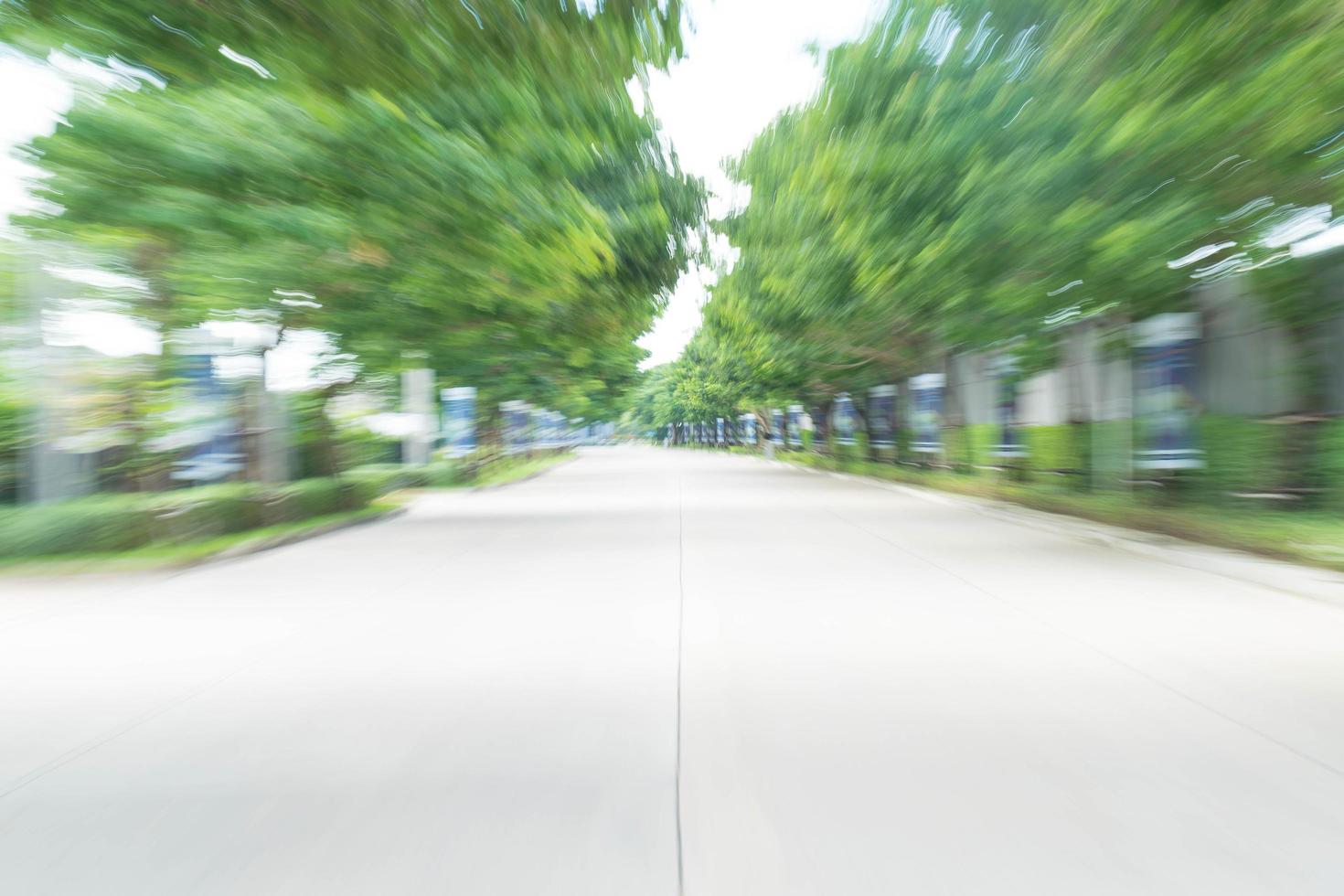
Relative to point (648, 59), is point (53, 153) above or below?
above

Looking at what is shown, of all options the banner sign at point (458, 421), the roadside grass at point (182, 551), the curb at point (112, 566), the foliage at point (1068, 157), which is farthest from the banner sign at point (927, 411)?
the curb at point (112, 566)

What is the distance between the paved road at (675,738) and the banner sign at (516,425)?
31.3 m

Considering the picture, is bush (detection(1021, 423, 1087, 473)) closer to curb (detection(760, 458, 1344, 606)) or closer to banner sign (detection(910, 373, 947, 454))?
curb (detection(760, 458, 1344, 606))

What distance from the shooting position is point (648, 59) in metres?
4.70

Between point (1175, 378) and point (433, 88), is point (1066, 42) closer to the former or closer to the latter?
point (433, 88)

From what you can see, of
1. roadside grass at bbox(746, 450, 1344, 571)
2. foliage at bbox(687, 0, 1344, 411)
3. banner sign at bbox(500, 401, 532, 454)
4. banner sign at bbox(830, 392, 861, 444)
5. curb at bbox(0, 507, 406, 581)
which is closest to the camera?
foliage at bbox(687, 0, 1344, 411)

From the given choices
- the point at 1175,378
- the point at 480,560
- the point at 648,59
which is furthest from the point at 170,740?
the point at 1175,378

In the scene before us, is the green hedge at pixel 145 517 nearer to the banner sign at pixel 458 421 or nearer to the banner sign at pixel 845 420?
the banner sign at pixel 458 421

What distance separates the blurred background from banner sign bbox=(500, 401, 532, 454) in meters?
20.6

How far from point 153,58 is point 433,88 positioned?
138 cm

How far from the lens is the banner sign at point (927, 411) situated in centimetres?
2852

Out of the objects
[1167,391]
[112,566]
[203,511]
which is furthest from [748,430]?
[112,566]

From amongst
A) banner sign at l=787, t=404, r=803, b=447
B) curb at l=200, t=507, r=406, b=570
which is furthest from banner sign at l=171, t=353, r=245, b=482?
banner sign at l=787, t=404, r=803, b=447

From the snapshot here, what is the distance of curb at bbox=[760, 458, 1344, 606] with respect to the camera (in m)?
7.74
